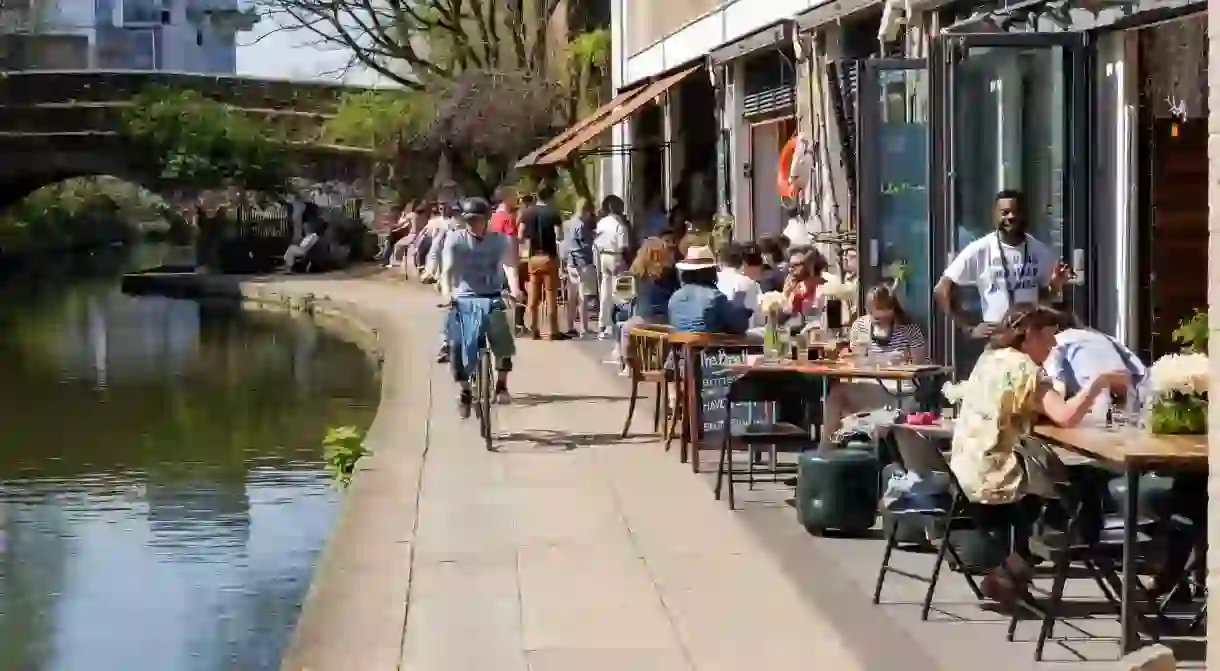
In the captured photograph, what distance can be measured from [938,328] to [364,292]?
20.9 meters

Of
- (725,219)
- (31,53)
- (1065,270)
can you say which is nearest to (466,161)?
(725,219)

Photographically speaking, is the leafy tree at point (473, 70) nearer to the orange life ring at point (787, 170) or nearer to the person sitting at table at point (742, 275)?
the orange life ring at point (787, 170)

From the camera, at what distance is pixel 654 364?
13.5 metres

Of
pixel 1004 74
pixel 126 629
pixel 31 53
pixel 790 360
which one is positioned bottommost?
pixel 126 629

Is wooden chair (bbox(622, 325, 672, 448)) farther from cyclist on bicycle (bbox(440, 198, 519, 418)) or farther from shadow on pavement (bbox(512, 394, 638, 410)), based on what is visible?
shadow on pavement (bbox(512, 394, 638, 410))

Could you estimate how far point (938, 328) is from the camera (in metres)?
12.4

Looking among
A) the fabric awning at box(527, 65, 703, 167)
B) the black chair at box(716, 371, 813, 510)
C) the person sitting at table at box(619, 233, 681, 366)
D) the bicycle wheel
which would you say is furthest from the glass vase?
the fabric awning at box(527, 65, 703, 167)

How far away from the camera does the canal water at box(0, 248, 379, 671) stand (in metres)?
9.65

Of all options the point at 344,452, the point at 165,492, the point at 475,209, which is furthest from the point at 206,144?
the point at 475,209

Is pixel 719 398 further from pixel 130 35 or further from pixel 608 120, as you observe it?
pixel 130 35

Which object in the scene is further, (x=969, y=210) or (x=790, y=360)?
(x=969, y=210)

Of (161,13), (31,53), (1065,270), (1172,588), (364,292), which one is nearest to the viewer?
(1172,588)

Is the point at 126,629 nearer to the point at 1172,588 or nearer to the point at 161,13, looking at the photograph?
the point at 1172,588

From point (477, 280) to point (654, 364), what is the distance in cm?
126
